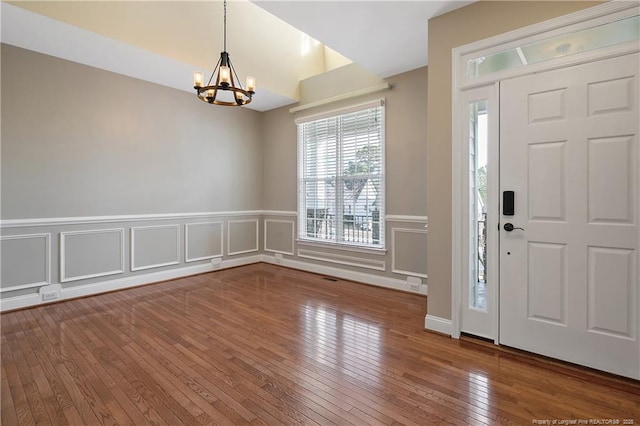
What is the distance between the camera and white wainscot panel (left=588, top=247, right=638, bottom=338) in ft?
6.77

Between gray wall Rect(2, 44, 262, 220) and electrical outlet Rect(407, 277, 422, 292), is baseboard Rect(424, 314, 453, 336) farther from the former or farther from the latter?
gray wall Rect(2, 44, 262, 220)

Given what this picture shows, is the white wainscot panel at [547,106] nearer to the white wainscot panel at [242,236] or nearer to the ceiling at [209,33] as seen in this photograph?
the ceiling at [209,33]

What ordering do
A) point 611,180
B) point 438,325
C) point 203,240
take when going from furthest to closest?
point 203,240
point 438,325
point 611,180

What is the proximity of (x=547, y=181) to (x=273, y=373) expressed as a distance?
97.3 inches

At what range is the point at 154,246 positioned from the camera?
4.58 meters

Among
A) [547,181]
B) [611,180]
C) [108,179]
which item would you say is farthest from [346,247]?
[108,179]

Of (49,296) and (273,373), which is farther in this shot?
(49,296)

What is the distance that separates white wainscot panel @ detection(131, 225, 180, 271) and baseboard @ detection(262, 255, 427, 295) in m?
1.76

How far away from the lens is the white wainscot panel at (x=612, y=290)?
206 cm

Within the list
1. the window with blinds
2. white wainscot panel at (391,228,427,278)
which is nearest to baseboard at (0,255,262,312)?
the window with blinds

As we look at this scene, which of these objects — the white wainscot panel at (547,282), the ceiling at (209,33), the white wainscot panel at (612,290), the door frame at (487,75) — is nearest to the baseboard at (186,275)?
the door frame at (487,75)

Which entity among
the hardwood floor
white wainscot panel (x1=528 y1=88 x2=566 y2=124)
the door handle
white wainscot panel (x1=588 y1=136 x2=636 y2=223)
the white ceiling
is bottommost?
the hardwood floor

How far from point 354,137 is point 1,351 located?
440 cm

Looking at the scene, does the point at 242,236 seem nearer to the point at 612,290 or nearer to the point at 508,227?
the point at 508,227
